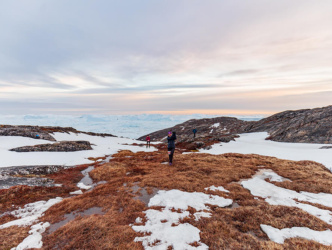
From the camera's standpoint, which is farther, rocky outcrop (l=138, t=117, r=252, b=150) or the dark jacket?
rocky outcrop (l=138, t=117, r=252, b=150)

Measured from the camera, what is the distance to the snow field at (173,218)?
556cm

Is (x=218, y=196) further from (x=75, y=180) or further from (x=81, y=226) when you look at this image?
(x=75, y=180)

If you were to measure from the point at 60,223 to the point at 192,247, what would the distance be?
6.73m

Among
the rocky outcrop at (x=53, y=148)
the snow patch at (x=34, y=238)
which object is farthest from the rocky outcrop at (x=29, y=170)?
the snow patch at (x=34, y=238)

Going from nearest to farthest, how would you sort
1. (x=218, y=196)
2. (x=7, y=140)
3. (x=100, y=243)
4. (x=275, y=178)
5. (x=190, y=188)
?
(x=100, y=243) → (x=218, y=196) → (x=190, y=188) → (x=275, y=178) → (x=7, y=140)

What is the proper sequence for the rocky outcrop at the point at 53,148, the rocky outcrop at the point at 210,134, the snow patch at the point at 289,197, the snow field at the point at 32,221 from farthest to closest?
the rocky outcrop at the point at 210,134
the rocky outcrop at the point at 53,148
the snow patch at the point at 289,197
the snow field at the point at 32,221

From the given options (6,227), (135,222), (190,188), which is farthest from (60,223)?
(190,188)

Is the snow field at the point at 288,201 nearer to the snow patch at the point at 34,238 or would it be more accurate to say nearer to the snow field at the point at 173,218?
the snow field at the point at 173,218

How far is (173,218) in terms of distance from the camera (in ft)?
23.3

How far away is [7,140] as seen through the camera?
26609 mm

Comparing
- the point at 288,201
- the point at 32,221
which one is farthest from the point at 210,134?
the point at 32,221

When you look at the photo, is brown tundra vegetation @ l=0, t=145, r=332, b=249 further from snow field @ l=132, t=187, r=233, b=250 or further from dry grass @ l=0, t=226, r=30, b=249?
snow field @ l=132, t=187, r=233, b=250

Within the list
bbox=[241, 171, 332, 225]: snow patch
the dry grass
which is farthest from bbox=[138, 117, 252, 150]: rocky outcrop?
the dry grass

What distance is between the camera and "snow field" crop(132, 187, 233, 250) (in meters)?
5.56
